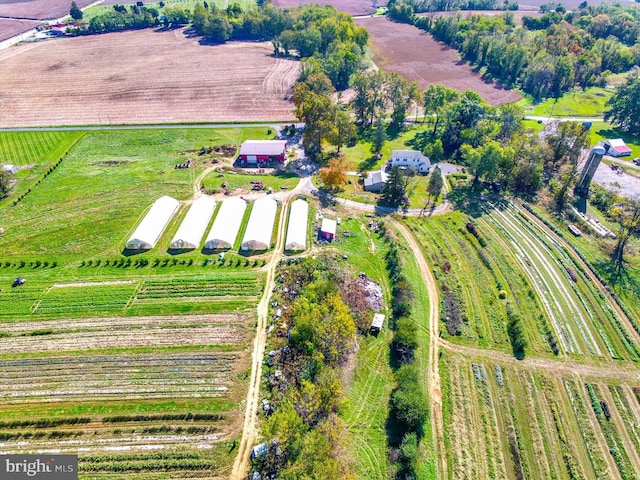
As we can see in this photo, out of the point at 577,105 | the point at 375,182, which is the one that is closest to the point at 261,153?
the point at 375,182

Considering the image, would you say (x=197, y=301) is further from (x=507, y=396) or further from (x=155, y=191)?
(x=507, y=396)

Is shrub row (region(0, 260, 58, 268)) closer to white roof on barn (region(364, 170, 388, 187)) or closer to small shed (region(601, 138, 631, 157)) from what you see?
white roof on barn (region(364, 170, 388, 187))

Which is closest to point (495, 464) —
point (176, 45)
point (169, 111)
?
point (169, 111)

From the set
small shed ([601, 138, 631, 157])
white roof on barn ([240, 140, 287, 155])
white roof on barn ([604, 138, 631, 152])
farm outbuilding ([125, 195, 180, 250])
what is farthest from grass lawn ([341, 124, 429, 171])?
white roof on barn ([604, 138, 631, 152])

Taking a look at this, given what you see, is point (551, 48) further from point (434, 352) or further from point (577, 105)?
point (434, 352)

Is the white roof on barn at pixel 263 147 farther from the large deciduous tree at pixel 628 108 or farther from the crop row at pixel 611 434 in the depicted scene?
the large deciduous tree at pixel 628 108

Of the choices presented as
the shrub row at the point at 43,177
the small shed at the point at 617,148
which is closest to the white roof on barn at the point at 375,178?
the small shed at the point at 617,148

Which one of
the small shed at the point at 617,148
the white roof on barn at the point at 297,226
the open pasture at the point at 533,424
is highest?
the small shed at the point at 617,148
